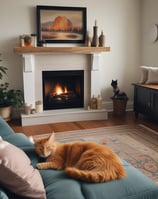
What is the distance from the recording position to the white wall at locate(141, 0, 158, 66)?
15.6ft

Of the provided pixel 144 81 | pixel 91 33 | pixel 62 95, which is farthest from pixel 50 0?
pixel 144 81

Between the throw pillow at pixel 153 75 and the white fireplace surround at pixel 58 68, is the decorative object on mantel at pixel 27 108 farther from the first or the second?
the throw pillow at pixel 153 75

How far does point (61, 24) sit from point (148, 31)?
173cm

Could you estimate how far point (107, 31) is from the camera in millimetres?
4922

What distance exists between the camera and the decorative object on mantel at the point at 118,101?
15.9 ft

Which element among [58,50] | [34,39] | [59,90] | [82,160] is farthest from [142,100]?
[82,160]

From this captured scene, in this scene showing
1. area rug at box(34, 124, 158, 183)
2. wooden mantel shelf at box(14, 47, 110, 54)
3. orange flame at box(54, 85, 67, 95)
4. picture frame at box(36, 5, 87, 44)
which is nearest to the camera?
area rug at box(34, 124, 158, 183)

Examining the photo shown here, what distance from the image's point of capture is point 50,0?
4.49 metres

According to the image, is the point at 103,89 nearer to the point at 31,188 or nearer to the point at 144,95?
the point at 144,95

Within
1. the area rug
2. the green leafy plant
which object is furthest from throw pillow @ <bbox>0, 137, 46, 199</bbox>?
Answer: the green leafy plant

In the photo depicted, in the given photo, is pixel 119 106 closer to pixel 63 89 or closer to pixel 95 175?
pixel 63 89

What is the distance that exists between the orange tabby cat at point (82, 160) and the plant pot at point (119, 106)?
3.08m

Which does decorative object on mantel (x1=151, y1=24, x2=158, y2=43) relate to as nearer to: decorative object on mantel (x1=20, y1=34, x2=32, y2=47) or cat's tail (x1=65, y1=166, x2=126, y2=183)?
decorative object on mantel (x1=20, y1=34, x2=32, y2=47)

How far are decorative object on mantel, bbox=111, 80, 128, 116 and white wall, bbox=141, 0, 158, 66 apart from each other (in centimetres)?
85
